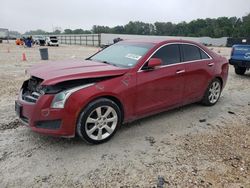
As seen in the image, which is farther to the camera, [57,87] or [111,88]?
[111,88]

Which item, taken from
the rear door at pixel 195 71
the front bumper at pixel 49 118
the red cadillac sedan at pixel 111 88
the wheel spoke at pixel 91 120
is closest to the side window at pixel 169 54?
the red cadillac sedan at pixel 111 88

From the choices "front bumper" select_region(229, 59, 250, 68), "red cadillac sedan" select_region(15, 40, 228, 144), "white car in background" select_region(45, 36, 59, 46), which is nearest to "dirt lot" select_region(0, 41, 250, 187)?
"red cadillac sedan" select_region(15, 40, 228, 144)

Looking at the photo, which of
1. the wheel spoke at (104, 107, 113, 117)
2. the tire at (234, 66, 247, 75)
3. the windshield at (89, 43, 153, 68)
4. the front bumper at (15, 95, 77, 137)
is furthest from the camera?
the tire at (234, 66, 247, 75)

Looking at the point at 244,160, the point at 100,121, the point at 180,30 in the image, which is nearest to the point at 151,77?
the point at 100,121

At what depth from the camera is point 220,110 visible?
550 centimetres

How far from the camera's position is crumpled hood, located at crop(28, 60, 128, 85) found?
332cm

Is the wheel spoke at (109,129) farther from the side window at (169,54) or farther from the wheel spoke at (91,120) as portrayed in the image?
the side window at (169,54)

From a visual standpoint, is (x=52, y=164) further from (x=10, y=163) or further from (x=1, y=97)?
(x=1, y=97)

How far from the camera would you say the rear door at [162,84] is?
160 inches

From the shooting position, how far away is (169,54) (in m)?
4.61

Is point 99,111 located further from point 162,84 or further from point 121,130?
point 162,84

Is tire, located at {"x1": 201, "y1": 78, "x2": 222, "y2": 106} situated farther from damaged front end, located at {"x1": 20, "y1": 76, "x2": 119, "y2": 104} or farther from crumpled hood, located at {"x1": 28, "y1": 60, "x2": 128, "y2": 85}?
damaged front end, located at {"x1": 20, "y1": 76, "x2": 119, "y2": 104}

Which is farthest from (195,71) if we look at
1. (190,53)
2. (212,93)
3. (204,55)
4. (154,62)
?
(154,62)

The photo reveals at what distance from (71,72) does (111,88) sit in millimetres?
643
